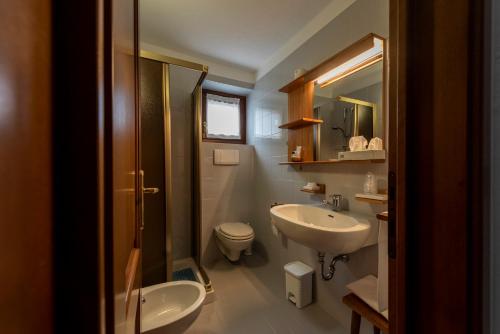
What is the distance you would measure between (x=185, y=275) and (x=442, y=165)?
2184mm

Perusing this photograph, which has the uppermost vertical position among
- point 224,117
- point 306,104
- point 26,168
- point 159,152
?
point 224,117

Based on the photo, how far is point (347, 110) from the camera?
58.1 inches

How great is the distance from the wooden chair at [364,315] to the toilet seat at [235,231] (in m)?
1.13

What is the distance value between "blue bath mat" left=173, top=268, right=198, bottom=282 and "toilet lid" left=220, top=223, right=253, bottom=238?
495mm

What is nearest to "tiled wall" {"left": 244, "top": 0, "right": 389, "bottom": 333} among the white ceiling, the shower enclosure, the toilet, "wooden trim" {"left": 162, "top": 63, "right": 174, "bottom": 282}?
the white ceiling

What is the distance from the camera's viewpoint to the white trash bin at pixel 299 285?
64.2 inches

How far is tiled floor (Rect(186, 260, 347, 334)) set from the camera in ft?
4.75

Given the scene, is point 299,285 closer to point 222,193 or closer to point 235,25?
point 222,193

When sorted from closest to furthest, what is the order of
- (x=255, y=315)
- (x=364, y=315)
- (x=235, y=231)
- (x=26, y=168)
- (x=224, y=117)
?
(x=26, y=168) < (x=364, y=315) < (x=255, y=315) < (x=235, y=231) < (x=224, y=117)

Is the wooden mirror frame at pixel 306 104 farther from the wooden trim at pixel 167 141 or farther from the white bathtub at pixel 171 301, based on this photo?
the white bathtub at pixel 171 301

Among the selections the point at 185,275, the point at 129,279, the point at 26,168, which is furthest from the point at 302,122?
the point at 185,275

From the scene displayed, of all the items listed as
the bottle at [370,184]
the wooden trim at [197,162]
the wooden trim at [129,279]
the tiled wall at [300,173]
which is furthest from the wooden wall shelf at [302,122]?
the wooden trim at [129,279]

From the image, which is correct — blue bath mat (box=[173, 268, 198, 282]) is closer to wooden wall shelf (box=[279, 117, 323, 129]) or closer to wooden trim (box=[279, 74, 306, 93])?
wooden wall shelf (box=[279, 117, 323, 129])

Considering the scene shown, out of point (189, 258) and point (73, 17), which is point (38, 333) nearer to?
point (73, 17)
